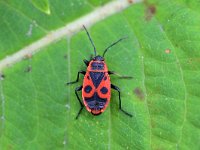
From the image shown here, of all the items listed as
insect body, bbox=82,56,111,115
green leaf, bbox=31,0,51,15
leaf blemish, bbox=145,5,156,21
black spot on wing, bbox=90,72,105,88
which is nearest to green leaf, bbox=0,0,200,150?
leaf blemish, bbox=145,5,156,21

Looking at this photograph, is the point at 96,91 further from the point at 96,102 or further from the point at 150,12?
the point at 150,12

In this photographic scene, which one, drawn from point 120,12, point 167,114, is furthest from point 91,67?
point 167,114

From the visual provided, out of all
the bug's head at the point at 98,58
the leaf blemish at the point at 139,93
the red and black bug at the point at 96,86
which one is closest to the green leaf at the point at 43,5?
the red and black bug at the point at 96,86

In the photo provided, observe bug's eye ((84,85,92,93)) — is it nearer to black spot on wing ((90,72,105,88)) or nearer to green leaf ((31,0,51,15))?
black spot on wing ((90,72,105,88))

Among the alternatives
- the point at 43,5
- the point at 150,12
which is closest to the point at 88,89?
the point at 150,12

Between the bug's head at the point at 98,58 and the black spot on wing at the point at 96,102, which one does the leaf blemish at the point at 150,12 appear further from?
the black spot on wing at the point at 96,102

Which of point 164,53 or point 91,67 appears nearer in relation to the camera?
point 164,53

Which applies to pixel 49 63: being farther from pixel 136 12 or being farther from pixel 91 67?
pixel 136 12
